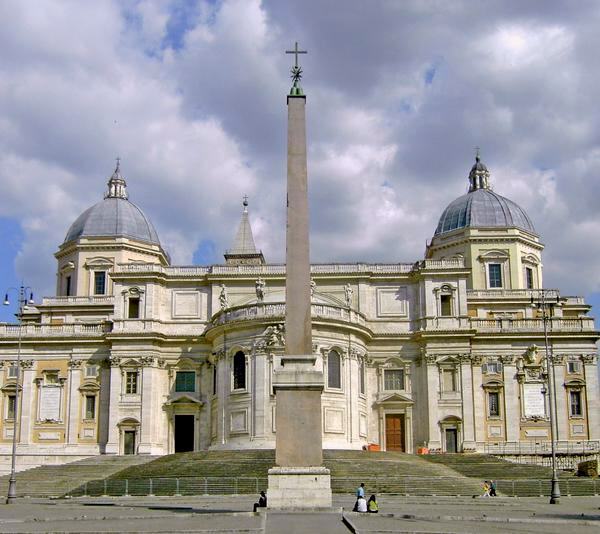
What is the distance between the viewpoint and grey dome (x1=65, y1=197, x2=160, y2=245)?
235 feet

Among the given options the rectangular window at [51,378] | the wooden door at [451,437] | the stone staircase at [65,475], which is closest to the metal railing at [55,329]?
the rectangular window at [51,378]

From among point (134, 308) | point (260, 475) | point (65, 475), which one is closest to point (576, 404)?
point (260, 475)

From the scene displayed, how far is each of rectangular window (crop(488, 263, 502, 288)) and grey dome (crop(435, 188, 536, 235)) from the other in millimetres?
3309

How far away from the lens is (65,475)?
49875 millimetres

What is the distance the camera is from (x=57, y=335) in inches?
2479

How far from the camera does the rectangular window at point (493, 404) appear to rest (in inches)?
2422

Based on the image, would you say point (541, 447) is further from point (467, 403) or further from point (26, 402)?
point (26, 402)

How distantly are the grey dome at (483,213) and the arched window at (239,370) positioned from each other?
911 inches

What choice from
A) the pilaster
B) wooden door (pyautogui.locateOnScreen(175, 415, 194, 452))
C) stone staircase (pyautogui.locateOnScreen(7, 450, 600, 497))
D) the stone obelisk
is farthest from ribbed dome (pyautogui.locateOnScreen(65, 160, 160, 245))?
the stone obelisk

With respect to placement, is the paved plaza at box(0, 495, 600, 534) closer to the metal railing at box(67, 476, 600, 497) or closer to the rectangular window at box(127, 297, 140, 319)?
the metal railing at box(67, 476, 600, 497)

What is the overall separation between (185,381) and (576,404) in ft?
87.5

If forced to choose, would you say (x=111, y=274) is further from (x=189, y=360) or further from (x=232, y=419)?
(x=232, y=419)

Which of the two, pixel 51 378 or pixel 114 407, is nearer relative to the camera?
pixel 114 407

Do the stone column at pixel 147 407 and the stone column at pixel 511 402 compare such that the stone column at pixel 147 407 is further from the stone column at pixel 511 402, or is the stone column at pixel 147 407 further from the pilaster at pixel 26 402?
the stone column at pixel 511 402
